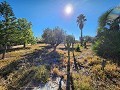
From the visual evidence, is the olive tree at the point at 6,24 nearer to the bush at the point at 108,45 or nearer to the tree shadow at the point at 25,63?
the tree shadow at the point at 25,63

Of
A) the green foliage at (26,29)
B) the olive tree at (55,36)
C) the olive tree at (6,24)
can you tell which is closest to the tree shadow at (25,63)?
the olive tree at (6,24)

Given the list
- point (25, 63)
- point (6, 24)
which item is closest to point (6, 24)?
point (6, 24)

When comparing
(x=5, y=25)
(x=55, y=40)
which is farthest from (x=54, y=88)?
(x=55, y=40)

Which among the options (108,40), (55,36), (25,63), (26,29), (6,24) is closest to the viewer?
(108,40)

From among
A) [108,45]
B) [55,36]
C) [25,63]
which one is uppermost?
[55,36]

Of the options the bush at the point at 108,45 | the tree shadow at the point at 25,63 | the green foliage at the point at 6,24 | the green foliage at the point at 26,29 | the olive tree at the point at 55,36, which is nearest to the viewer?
the bush at the point at 108,45

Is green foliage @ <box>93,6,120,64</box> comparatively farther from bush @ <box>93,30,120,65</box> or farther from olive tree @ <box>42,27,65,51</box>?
olive tree @ <box>42,27,65,51</box>

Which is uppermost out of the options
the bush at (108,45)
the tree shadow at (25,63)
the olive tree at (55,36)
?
the olive tree at (55,36)

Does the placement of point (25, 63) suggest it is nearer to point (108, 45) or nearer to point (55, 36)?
point (108, 45)

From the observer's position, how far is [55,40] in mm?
49156

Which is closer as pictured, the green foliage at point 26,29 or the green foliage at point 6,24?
the green foliage at point 6,24

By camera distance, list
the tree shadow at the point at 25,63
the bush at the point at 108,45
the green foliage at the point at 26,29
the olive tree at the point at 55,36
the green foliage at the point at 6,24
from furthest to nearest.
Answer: the green foliage at the point at 26,29
the olive tree at the point at 55,36
the green foliage at the point at 6,24
the tree shadow at the point at 25,63
the bush at the point at 108,45

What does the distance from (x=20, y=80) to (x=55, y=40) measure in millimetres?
33634

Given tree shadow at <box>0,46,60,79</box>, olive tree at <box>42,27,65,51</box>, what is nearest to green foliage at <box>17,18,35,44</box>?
olive tree at <box>42,27,65,51</box>
